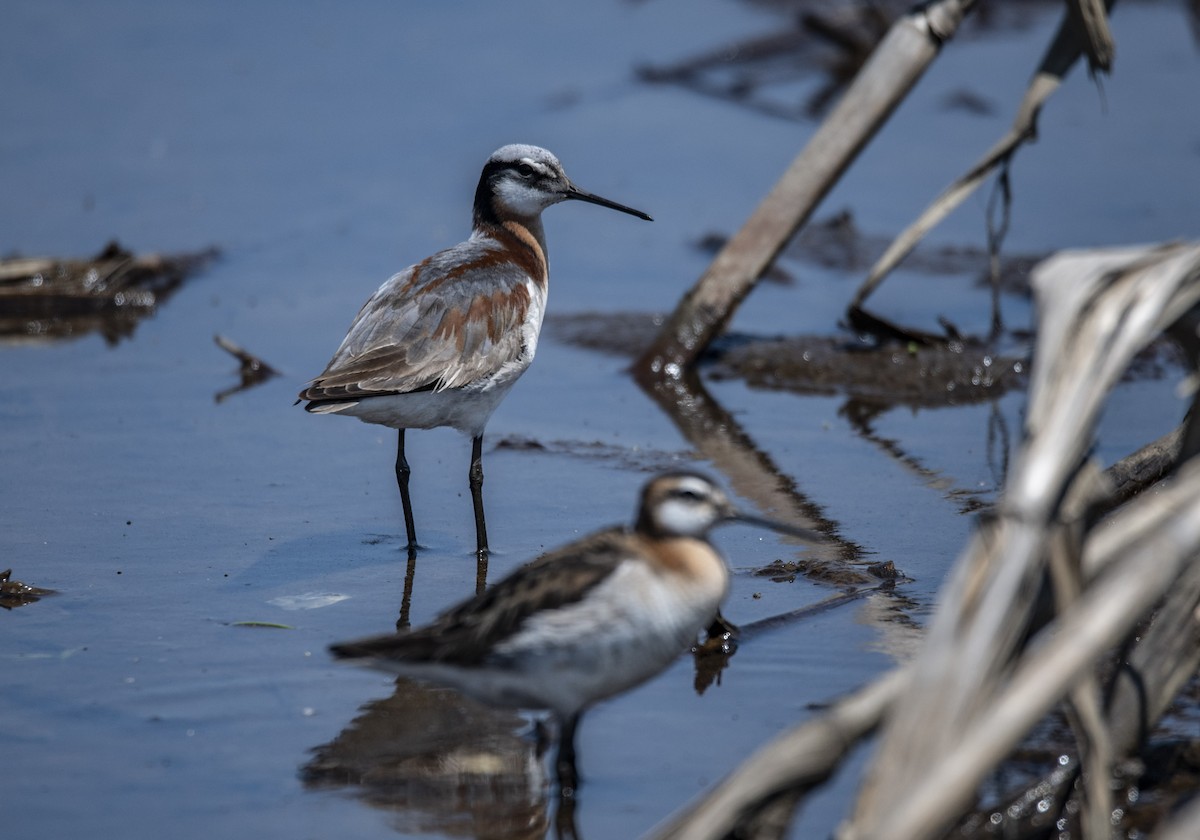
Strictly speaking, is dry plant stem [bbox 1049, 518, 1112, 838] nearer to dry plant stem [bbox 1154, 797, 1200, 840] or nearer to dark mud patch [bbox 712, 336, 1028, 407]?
dry plant stem [bbox 1154, 797, 1200, 840]

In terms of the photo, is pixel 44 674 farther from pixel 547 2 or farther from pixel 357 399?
pixel 547 2

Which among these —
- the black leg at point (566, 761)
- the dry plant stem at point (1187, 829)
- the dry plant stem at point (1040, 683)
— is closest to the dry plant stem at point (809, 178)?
the black leg at point (566, 761)

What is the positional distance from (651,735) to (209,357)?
5.88 meters

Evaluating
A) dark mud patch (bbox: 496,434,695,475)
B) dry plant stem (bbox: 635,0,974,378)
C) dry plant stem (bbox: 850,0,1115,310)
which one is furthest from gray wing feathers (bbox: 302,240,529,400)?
dry plant stem (bbox: 850,0,1115,310)

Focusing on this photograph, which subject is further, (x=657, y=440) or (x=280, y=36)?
(x=280, y=36)

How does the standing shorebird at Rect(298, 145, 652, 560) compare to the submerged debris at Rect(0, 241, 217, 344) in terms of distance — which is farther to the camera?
the submerged debris at Rect(0, 241, 217, 344)

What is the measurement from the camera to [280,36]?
18.7 meters

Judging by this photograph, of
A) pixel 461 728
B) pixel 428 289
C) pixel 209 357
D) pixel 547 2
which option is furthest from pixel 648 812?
pixel 547 2

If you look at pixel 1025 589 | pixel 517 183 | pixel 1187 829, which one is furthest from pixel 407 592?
pixel 1187 829

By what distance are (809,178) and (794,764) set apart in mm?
6611

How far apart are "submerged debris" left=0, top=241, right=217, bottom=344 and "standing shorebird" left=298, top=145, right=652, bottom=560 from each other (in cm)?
369

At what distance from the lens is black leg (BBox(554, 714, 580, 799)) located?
17.3ft

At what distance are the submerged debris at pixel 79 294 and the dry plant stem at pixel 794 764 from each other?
8.24 m

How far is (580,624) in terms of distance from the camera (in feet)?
16.4
